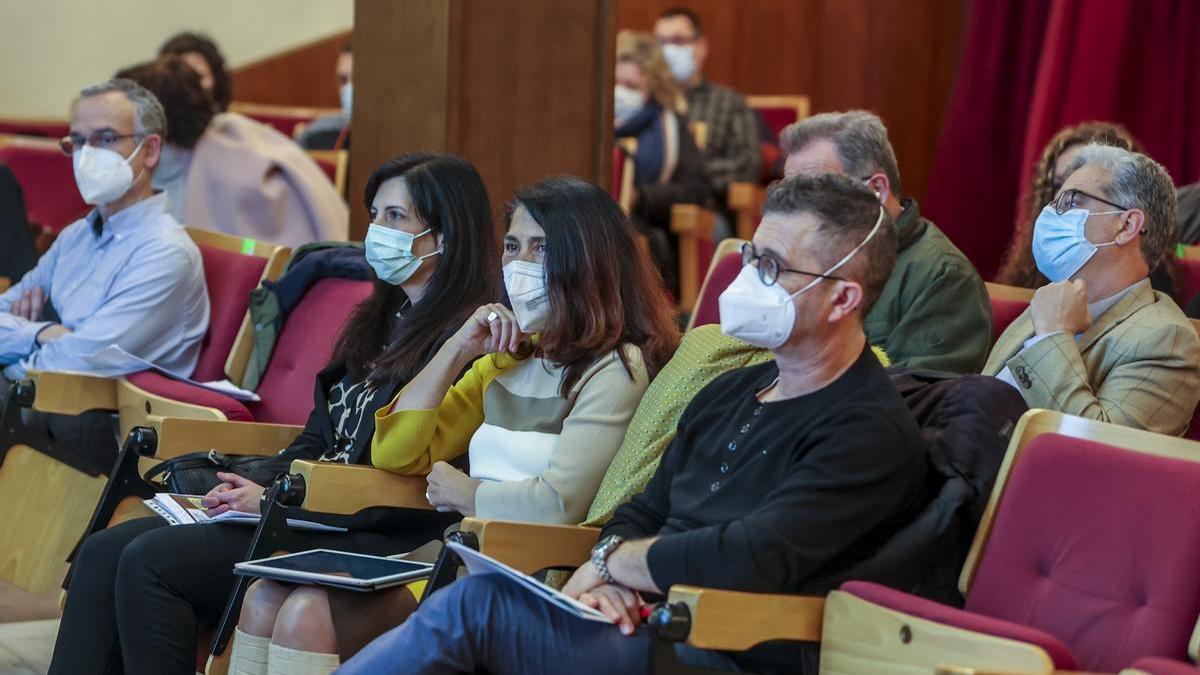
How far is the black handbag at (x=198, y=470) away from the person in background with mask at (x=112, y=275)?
68cm

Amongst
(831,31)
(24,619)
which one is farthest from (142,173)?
(831,31)

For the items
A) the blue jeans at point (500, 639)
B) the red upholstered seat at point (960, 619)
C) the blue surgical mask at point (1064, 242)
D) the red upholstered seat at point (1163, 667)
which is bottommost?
the blue jeans at point (500, 639)

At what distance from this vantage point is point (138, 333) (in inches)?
154

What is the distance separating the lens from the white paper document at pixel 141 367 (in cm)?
360

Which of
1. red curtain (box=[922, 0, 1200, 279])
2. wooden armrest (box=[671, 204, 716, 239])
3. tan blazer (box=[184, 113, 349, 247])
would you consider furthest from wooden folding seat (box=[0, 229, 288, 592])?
red curtain (box=[922, 0, 1200, 279])

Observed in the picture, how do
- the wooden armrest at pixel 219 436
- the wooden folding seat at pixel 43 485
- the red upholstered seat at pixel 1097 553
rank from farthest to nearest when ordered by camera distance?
the wooden folding seat at pixel 43 485 < the wooden armrest at pixel 219 436 < the red upholstered seat at pixel 1097 553

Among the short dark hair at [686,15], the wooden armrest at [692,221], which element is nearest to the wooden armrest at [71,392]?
the wooden armrest at [692,221]

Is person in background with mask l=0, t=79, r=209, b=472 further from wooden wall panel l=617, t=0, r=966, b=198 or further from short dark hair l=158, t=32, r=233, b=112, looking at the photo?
wooden wall panel l=617, t=0, r=966, b=198

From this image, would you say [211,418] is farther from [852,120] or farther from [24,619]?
[852,120]

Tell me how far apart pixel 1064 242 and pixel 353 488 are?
1.28m

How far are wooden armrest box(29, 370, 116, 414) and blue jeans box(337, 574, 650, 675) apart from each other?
5.07 feet

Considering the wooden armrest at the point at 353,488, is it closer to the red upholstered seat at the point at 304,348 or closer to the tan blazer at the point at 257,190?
the red upholstered seat at the point at 304,348

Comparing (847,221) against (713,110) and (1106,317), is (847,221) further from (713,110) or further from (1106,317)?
(713,110)

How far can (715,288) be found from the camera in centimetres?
337
